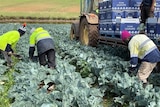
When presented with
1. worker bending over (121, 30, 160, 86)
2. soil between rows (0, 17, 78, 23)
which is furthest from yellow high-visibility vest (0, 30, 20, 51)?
soil between rows (0, 17, 78, 23)

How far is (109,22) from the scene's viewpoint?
11.6m

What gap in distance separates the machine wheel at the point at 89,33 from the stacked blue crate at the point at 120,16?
6.21ft

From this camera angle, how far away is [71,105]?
609cm

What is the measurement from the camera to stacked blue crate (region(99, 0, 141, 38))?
1056 centimetres

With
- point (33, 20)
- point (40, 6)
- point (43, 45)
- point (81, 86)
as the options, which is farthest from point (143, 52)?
point (40, 6)

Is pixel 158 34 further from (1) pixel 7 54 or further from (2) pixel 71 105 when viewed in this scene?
(1) pixel 7 54

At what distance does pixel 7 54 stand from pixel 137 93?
216 inches

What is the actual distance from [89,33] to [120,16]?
2954 millimetres

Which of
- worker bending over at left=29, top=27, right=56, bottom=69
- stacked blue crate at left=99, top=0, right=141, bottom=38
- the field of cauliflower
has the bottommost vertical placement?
the field of cauliflower

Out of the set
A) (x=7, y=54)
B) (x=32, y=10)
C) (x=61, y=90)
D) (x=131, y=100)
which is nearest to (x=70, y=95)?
(x=61, y=90)

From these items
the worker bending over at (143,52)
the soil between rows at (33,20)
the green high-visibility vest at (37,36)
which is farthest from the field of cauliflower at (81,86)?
the soil between rows at (33,20)

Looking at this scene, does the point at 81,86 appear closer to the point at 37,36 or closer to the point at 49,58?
the point at 49,58

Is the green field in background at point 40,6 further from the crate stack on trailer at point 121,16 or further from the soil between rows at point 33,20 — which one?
the crate stack on trailer at point 121,16

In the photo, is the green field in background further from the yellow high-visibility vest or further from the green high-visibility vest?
the green high-visibility vest
